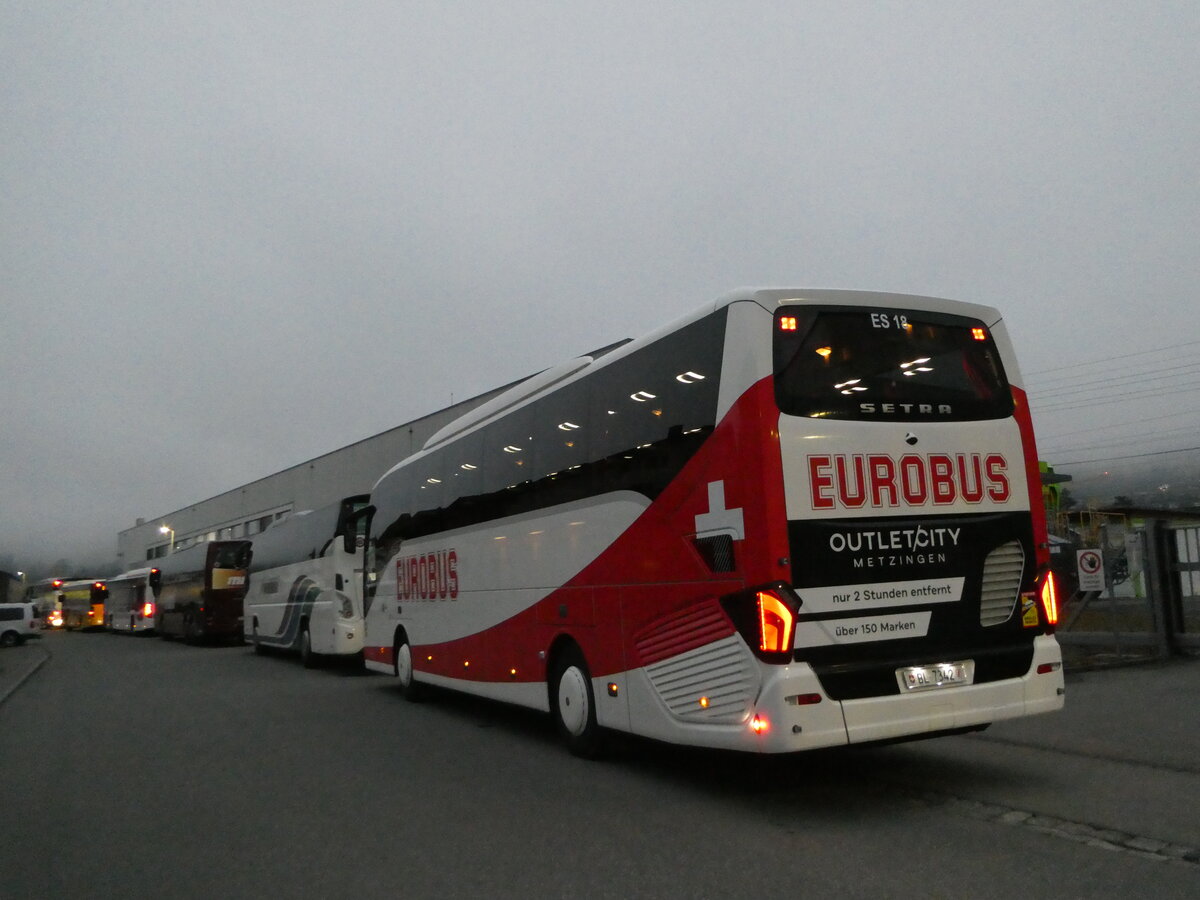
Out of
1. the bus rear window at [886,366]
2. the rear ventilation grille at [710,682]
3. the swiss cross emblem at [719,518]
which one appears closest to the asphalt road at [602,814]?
the rear ventilation grille at [710,682]

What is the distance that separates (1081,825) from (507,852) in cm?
336

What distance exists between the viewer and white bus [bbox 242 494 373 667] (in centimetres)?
1809

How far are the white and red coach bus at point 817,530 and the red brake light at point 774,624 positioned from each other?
12mm

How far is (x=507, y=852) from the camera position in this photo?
18.5 ft

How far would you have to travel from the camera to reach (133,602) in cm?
4422

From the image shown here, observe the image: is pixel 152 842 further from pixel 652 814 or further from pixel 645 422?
pixel 645 422

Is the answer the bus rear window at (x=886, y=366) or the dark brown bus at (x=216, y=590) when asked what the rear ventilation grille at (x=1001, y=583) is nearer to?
the bus rear window at (x=886, y=366)

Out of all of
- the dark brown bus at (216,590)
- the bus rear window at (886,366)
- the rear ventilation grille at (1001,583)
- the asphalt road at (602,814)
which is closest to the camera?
the asphalt road at (602,814)

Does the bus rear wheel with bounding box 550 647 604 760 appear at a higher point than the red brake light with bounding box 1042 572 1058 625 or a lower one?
lower

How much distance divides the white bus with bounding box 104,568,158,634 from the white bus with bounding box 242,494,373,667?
18.2m

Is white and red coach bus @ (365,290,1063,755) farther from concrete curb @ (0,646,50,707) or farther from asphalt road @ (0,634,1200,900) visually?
concrete curb @ (0,646,50,707)

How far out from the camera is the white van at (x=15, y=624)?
39.6 metres

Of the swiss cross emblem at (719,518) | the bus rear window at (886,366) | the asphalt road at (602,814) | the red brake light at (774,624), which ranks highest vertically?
the bus rear window at (886,366)

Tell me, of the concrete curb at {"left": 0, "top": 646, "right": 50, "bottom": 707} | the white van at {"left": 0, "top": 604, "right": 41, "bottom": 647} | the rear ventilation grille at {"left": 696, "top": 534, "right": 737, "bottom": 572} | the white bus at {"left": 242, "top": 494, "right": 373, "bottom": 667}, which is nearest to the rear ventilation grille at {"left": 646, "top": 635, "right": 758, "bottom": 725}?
the rear ventilation grille at {"left": 696, "top": 534, "right": 737, "bottom": 572}
